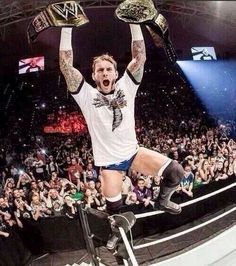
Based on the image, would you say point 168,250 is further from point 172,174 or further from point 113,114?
point 113,114

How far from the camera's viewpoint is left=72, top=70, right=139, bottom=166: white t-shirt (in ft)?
5.25

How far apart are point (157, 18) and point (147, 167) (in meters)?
0.54

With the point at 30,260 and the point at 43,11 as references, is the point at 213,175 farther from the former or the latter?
the point at 43,11

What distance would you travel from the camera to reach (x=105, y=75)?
5.25ft

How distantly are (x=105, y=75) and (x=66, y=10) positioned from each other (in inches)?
10.5

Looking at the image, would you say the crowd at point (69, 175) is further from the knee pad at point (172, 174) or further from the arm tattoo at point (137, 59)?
the arm tattoo at point (137, 59)

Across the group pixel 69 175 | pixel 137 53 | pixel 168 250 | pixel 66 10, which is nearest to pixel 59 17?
pixel 66 10

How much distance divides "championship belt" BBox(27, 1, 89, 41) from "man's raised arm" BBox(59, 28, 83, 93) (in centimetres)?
3

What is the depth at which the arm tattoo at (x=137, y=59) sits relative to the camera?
160 centimetres

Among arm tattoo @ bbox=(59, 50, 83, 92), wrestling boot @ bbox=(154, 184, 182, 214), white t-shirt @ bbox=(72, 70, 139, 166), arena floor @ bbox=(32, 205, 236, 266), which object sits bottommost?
arena floor @ bbox=(32, 205, 236, 266)

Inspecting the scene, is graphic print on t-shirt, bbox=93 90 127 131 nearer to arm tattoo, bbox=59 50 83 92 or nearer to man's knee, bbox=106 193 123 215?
arm tattoo, bbox=59 50 83 92

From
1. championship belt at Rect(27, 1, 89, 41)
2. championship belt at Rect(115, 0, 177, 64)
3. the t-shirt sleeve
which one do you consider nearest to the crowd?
the t-shirt sleeve

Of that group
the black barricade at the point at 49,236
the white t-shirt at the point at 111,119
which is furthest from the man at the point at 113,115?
the black barricade at the point at 49,236

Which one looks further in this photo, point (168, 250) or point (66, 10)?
point (168, 250)
